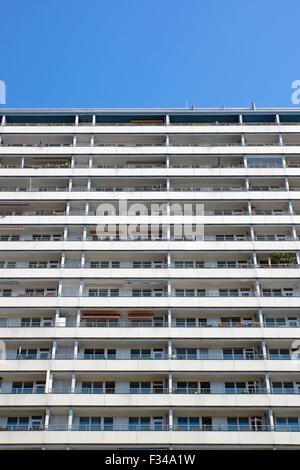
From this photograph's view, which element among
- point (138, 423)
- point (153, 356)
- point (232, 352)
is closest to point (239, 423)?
point (232, 352)

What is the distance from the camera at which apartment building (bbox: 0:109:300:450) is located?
42375 millimetres

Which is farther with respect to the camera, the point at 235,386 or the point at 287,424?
the point at 235,386

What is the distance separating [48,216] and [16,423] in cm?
1927

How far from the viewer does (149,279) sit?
158 feet

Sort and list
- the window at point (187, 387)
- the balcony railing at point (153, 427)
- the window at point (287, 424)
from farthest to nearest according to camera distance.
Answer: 1. the window at point (187, 387)
2. the window at point (287, 424)
3. the balcony railing at point (153, 427)

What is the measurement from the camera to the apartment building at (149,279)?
42.4 m

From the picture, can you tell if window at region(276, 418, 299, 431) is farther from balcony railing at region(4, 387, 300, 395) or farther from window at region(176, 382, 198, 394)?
window at region(176, 382, 198, 394)

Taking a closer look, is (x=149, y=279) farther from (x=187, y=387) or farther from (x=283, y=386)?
(x=283, y=386)

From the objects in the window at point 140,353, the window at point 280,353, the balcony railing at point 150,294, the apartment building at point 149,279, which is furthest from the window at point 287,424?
the window at point 140,353

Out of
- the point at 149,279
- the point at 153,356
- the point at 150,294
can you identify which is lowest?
the point at 153,356

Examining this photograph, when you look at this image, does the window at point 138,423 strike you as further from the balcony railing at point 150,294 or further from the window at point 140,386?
the balcony railing at point 150,294

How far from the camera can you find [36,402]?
4228 centimetres

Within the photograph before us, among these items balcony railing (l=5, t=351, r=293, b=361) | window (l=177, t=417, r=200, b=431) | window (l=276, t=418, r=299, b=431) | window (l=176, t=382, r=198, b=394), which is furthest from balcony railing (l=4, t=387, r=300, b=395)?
balcony railing (l=5, t=351, r=293, b=361)
